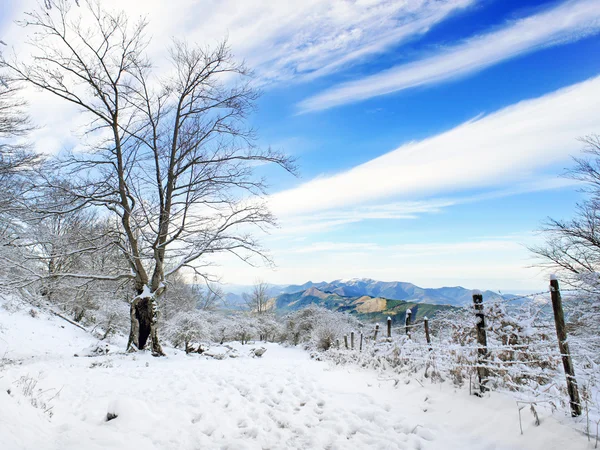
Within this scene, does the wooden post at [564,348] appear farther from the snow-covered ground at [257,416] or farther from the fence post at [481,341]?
the fence post at [481,341]

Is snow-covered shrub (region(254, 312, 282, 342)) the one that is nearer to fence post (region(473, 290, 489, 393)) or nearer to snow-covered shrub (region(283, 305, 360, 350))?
snow-covered shrub (region(283, 305, 360, 350))

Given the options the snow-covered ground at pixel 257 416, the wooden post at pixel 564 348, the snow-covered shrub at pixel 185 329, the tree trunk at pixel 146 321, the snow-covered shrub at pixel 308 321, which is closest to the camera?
the snow-covered ground at pixel 257 416

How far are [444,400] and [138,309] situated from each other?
1028 cm

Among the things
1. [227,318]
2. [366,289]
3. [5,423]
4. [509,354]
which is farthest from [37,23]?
[366,289]

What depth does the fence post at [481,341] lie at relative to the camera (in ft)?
15.3

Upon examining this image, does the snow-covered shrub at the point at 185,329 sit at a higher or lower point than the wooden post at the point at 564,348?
lower

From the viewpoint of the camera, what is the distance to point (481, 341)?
16.4 ft

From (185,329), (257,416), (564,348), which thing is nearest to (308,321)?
(185,329)

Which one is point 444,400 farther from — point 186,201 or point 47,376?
point 186,201

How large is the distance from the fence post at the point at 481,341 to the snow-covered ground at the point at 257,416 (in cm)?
28

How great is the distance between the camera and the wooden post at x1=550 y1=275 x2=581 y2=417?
3521 mm

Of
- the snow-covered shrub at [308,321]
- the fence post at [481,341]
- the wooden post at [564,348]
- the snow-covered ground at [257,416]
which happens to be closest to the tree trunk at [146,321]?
the snow-covered ground at [257,416]

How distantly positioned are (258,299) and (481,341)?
140 ft

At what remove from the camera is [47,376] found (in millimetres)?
6121
